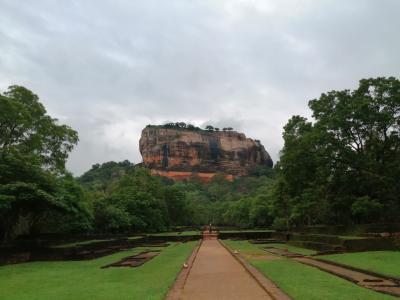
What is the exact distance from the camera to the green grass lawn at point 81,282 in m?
10.4

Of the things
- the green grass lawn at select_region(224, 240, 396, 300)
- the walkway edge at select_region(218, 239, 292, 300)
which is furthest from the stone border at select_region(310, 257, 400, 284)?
the walkway edge at select_region(218, 239, 292, 300)

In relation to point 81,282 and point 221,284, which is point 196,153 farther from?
point 221,284

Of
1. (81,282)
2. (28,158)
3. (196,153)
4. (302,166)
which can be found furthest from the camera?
(196,153)

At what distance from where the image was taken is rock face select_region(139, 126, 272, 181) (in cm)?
15912

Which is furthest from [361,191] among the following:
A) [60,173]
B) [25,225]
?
[25,225]

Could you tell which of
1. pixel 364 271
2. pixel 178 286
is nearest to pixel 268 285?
pixel 178 286

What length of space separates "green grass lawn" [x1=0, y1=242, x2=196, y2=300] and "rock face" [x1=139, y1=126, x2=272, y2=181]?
138 m

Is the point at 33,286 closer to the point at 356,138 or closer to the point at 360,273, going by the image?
the point at 360,273

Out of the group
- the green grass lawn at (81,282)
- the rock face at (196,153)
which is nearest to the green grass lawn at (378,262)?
the green grass lawn at (81,282)

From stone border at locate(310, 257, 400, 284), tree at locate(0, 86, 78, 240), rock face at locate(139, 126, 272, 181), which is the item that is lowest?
stone border at locate(310, 257, 400, 284)

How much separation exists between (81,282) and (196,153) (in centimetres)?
14952

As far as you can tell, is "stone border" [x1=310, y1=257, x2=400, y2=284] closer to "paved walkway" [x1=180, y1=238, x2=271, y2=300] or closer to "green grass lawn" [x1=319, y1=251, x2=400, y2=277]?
"green grass lawn" [x1=319, y1=251, x2=400, y2=277]

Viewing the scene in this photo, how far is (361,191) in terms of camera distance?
2900 cm

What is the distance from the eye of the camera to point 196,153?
162250mm
